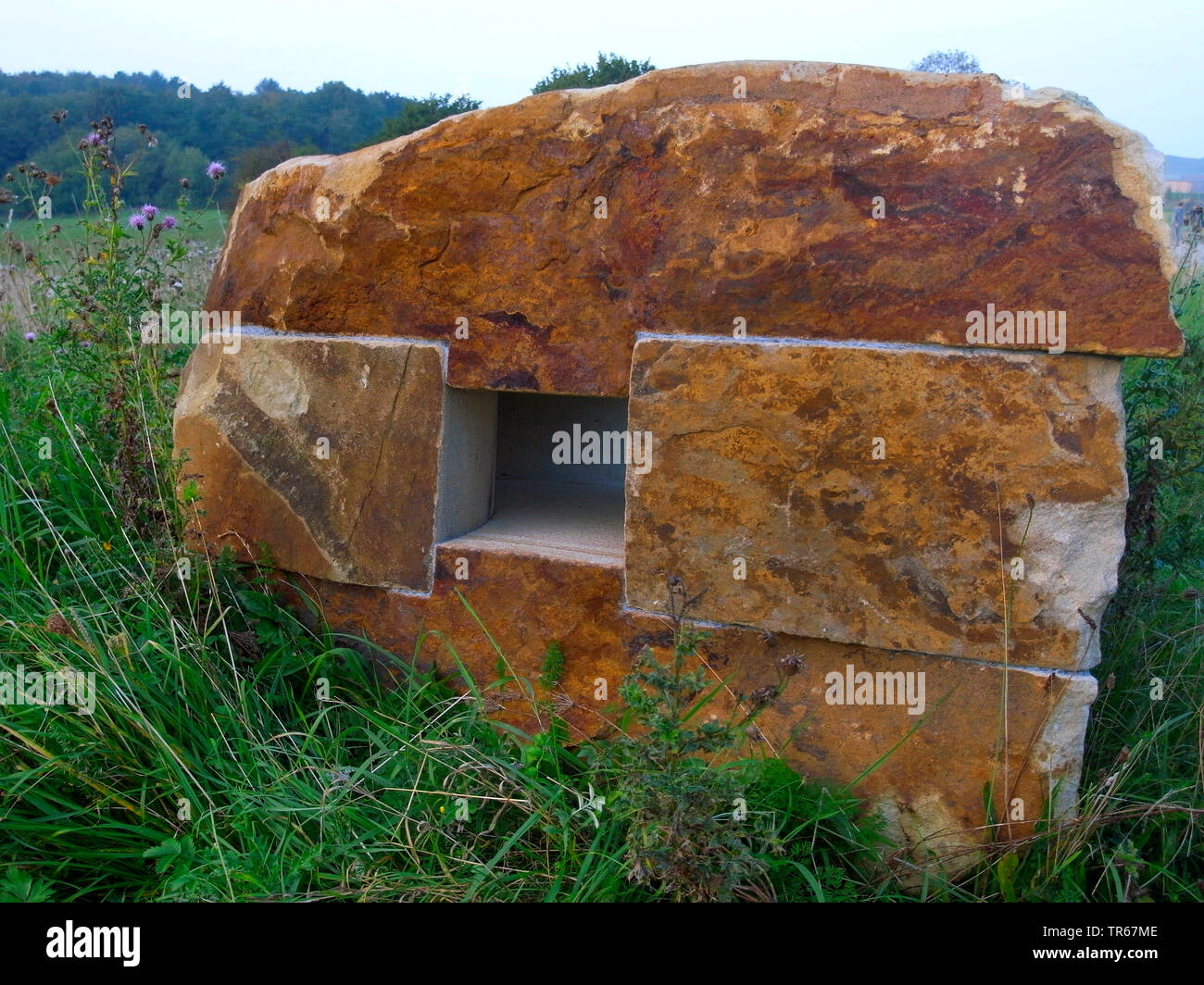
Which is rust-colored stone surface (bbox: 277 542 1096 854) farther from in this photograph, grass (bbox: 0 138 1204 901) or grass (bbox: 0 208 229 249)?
grass (bbox: 0 208 229 249)

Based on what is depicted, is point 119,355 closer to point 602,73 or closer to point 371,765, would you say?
point 371,765

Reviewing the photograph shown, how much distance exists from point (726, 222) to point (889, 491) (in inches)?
28.3

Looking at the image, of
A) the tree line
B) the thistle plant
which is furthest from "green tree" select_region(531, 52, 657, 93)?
the thistle plant

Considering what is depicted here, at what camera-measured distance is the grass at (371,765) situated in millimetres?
2002

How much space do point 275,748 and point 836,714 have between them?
1.36 m

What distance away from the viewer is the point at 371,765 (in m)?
2.37

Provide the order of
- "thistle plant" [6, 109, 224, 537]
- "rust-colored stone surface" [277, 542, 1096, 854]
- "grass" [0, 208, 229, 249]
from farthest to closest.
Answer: "grass" [0, 208, 229, 249] < "thistle plant" [6, 109, 224, 537] < "rust-colored stone surface" [277, 542, 1096, 854]

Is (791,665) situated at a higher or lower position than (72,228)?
lower

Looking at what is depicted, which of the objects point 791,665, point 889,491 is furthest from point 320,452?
point 889,491

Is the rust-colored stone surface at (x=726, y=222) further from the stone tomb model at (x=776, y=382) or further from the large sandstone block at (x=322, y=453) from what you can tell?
the large sandstone block at (x=322, y=453)

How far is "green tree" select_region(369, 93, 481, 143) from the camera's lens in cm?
987

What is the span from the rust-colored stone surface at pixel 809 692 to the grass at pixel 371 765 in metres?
0.07

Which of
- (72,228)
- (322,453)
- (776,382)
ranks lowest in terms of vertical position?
(322,453)

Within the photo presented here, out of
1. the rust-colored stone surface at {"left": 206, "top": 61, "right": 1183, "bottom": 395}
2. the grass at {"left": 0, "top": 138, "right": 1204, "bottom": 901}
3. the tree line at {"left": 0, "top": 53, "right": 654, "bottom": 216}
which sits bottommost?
the grass at {"left": 0, "top": 138, "right": 1204, "bottom": 901}
